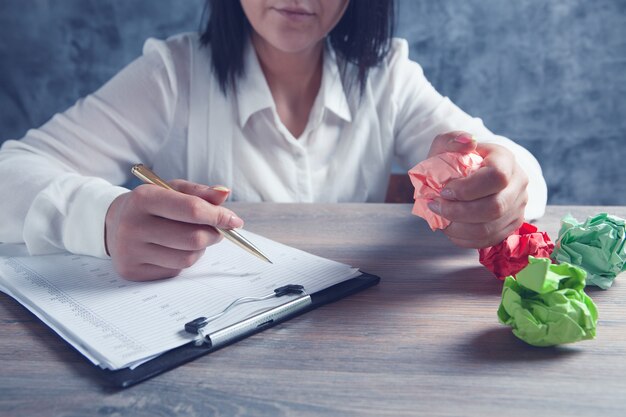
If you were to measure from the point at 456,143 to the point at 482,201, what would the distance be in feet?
0.26

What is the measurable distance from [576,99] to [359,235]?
1.57 meters

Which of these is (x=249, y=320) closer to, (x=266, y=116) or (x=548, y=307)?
(x=548, y=307)

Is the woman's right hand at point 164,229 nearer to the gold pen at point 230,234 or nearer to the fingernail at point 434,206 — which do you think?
the gold pen at point 230,234

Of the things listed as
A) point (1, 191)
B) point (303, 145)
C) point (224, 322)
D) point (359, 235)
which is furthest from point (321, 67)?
point (224, 322)

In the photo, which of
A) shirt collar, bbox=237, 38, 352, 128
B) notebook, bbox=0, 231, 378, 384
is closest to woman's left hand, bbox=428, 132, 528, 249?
notebook, bbox=0, 231, 378, 384

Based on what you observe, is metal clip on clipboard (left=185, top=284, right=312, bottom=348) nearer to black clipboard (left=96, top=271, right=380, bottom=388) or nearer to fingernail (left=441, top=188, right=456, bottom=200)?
black clipboard (left=96, top=271, right=380, bottom=388)

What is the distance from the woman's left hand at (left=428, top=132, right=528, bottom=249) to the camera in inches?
27.7

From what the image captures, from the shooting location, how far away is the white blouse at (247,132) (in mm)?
1124

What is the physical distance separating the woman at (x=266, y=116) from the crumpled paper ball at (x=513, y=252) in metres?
0.22

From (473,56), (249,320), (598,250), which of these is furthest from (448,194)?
(473,56)

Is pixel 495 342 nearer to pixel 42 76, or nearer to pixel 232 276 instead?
pixel 232 276

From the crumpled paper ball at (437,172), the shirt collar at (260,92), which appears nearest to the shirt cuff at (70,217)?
the crumpled paper ball at (437,172)

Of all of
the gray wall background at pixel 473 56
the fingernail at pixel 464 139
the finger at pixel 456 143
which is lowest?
the gray wall background at pixel 473 56

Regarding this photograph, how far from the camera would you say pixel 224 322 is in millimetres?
571
